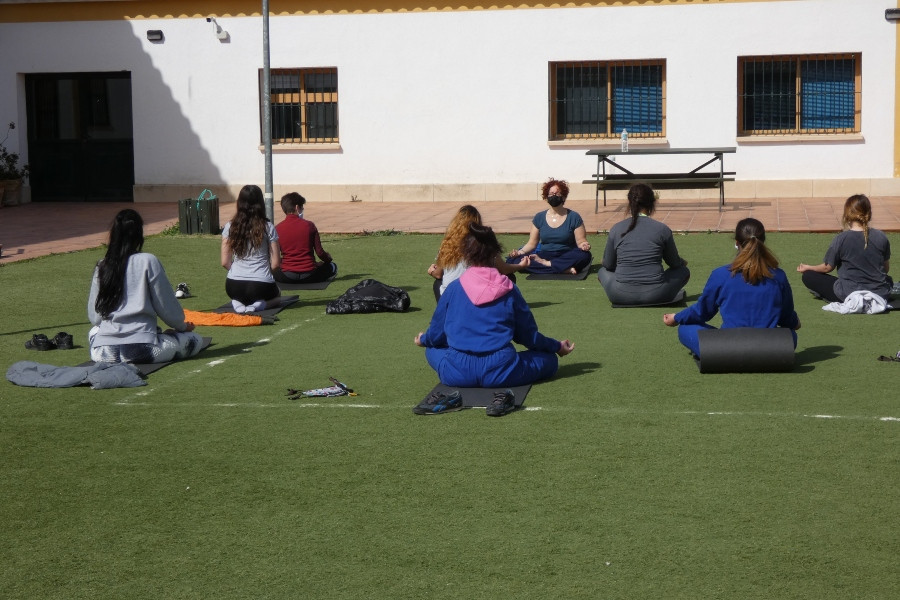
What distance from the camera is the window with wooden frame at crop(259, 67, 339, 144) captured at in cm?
2512

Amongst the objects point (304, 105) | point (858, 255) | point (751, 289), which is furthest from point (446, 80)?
point (751, 289)

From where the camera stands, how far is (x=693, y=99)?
77.5 feet

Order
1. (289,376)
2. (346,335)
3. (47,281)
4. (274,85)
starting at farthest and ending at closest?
(274,85) < (47,281) < (346,335) < (289,376)

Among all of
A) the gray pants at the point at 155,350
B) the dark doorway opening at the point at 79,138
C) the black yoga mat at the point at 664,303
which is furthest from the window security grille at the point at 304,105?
the gray pants at the point at 155,350

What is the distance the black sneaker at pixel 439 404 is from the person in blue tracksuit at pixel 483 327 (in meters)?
0.40

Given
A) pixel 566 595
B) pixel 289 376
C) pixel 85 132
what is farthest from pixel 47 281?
pixel 85 132

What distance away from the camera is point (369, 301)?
11.8m

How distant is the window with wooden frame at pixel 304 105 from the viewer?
25.1 metres

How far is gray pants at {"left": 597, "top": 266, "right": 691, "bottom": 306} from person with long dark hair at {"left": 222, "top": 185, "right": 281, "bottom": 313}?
3.27 metres

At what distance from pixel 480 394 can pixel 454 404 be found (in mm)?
367

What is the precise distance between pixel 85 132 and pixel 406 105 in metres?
7.12

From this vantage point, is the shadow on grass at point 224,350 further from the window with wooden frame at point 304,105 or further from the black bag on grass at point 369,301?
the window with wooden frame at point 304,105

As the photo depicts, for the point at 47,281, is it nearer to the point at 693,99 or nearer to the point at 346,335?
the point at 346,335

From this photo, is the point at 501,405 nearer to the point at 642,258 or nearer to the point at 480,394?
the point at 480,394
